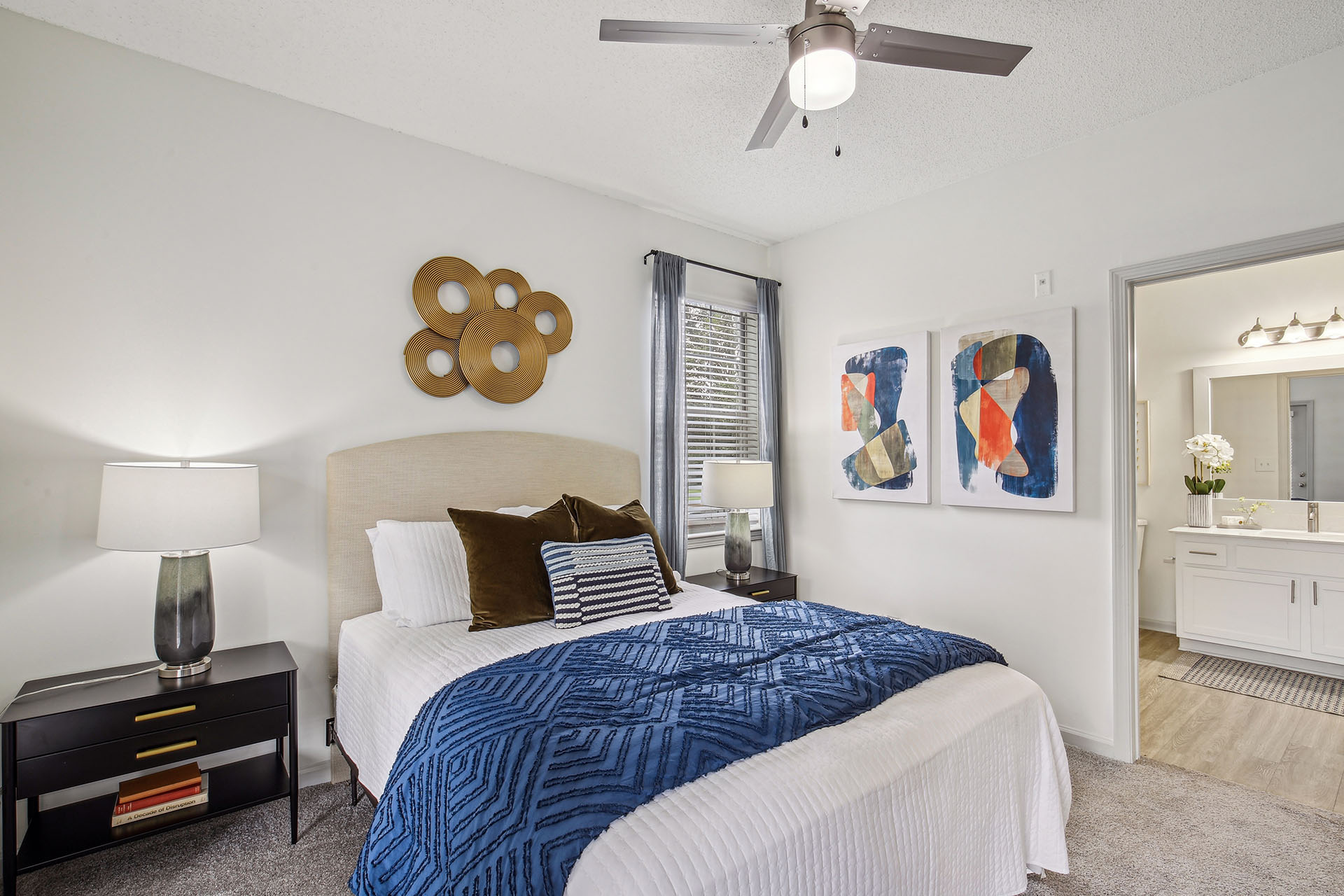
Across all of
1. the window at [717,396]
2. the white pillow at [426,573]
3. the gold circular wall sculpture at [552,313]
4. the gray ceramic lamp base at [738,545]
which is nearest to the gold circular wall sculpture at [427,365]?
the gold circular wall sculpture at [552,313]

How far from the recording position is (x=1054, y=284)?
10.0 feet

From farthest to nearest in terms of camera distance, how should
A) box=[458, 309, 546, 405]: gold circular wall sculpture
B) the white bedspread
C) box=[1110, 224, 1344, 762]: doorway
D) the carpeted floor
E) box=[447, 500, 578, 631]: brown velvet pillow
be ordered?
box=[458, 309, 546, 405]: gold circular wall sculpture
box=[1110, 224, 1344, 762]: doorway
box=[447, 500, 578, 631]: brown velvet pillow
the carpeted floor
the white bedspread

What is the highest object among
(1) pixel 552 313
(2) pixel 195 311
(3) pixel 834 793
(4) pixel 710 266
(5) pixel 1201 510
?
(4) pixel 710 266

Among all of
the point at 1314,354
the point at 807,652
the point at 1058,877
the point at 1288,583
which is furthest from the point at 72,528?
the point at 1314,354

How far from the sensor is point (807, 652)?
196cm

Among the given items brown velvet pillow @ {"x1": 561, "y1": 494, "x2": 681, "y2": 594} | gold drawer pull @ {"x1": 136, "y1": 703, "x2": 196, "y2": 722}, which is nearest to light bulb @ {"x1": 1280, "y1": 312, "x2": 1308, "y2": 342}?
brown velvet pillow @ {"x1": 561, "y1": 494, "x2": 681, "y2": 594}

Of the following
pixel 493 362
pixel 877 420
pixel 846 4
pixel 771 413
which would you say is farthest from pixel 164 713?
pixel 877 420

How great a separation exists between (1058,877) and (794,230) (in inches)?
138

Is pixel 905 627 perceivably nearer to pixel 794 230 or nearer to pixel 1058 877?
pixel 1058 877

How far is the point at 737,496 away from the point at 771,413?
2.83 feet

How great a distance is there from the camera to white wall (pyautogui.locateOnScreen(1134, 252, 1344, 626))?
419 centimetres

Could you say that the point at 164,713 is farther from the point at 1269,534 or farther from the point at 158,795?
the point at 1269,534

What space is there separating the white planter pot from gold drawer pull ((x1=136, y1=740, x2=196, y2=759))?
18.3 ft

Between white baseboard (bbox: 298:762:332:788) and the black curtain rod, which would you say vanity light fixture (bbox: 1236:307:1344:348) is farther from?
white baseboard (bbox: 298:762:332:788)
